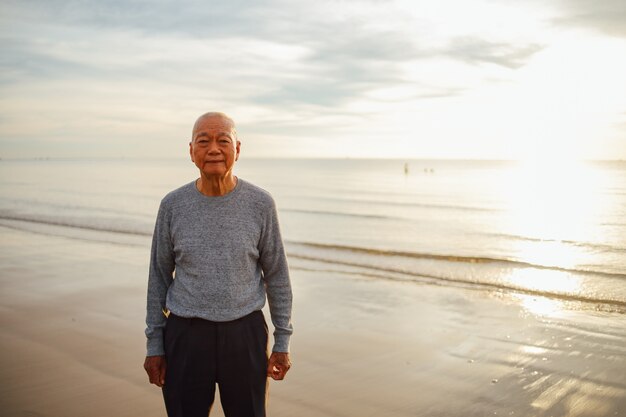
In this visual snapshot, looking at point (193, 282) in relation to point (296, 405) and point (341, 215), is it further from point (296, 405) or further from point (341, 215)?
point (341, 215)

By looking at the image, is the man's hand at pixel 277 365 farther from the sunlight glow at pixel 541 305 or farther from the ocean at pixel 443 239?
the ocean at pixel 443 239

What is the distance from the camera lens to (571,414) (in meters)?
4.88

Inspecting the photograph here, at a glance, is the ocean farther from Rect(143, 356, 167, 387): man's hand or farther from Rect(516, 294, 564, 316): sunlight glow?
Rect(143, 356, 167, 387): man's hand

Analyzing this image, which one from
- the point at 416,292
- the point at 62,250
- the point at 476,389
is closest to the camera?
the point at 476,389

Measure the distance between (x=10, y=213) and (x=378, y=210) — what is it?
752 inches

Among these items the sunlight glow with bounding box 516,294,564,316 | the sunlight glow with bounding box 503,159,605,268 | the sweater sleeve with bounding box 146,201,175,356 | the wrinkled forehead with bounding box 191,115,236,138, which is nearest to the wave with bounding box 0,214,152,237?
the sunlight glow with bounding box 516,294,564,316

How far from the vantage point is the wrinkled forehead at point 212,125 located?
8.98ft

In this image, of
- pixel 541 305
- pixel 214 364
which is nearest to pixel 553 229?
pixel 541 305

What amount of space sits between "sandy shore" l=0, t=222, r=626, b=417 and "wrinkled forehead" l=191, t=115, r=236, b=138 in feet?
10.0

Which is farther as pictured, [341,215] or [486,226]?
[341,215]

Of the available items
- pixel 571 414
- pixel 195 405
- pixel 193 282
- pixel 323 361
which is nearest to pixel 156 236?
pixel 193 282

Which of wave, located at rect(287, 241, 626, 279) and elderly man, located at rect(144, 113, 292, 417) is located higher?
elderly man, located at rect(144, 113, 292, 417)

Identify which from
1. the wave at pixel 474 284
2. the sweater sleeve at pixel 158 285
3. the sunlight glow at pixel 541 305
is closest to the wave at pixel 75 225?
the wave at pixel 474 284

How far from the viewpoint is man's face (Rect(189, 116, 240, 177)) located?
8.77ft
